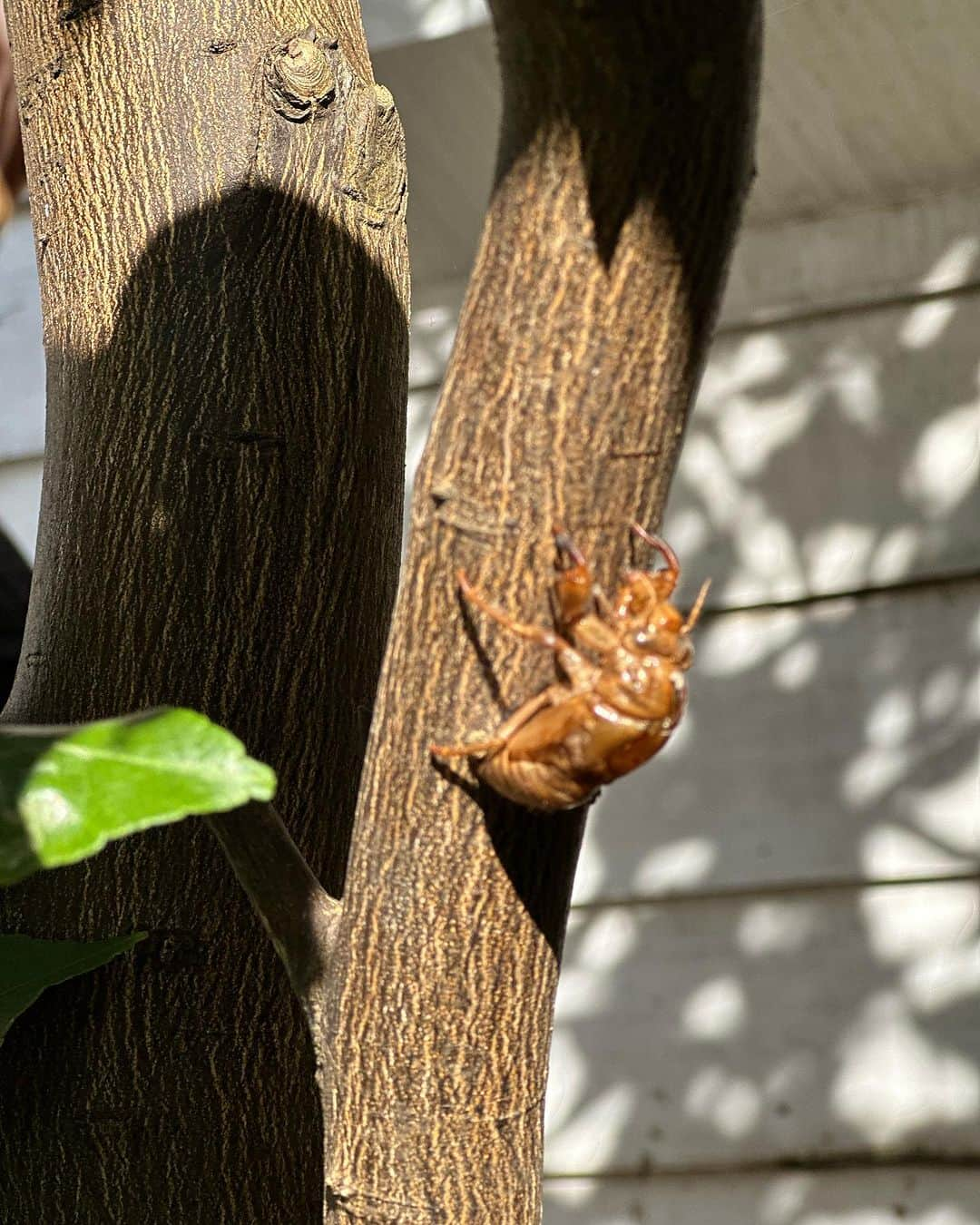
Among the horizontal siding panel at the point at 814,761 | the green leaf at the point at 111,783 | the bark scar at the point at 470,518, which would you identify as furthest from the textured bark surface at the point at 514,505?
the horizontal siding panel at the point at 814,761

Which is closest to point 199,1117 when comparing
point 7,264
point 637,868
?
point 637,868

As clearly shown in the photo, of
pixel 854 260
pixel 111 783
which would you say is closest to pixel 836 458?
pixel 854 260

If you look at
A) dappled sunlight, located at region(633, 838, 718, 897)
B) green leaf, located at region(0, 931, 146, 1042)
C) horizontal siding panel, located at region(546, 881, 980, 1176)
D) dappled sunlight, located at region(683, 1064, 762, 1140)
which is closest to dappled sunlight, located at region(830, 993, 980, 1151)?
horizontal siding panel, located at region(546, 881, 980, 1176)

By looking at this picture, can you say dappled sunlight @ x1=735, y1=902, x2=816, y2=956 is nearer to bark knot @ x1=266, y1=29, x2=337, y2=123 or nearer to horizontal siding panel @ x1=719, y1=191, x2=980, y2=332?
horizontal siding panel @ x1=719, y1=191, x2=980, y2=332

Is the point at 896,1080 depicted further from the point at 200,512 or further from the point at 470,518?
the point at 470,518

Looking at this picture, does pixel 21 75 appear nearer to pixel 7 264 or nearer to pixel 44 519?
pixel 44 519

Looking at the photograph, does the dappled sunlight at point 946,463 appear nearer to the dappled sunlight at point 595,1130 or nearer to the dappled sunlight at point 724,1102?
the dappled sunlight at point 724,1102
